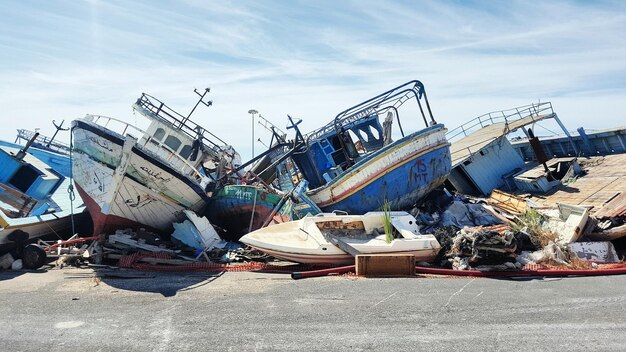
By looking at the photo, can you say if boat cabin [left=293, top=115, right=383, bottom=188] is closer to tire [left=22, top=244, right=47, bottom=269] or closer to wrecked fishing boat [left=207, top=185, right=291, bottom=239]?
wrecked fishing boat [left=207, top=185, right=291, bottom=239]

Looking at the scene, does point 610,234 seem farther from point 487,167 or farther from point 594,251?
point 487,167

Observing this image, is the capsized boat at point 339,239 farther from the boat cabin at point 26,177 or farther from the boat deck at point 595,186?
the boat cabin at point 26,177

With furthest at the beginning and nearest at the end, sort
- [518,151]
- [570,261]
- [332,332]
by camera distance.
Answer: [518,151] < [570,261] < [332,332]

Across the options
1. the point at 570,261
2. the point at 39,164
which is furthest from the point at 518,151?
the point at 39,164

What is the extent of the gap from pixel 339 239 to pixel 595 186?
8.65 metres

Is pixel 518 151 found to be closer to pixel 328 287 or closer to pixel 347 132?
pixel 347 132

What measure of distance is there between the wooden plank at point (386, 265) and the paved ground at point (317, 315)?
1.05 ft

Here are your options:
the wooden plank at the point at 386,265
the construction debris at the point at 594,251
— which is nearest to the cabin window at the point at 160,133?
the wooden plank at the point at 386,265

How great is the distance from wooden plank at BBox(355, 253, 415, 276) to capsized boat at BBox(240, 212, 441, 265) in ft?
2.01

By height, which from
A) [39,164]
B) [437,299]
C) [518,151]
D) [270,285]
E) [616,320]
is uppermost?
[39,164]

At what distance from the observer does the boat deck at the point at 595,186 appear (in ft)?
39.2

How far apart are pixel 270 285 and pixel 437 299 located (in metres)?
2.72

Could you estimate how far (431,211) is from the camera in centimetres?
1285

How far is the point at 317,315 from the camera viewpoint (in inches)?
229
